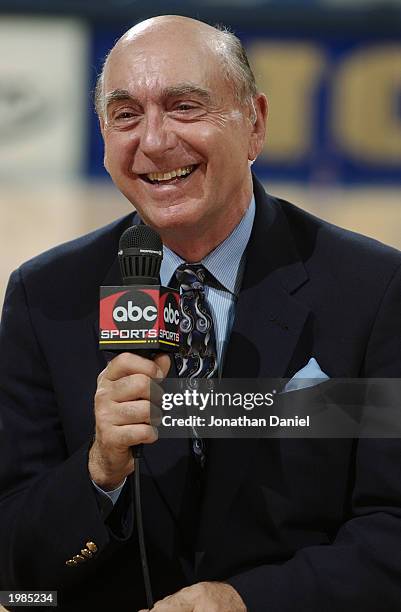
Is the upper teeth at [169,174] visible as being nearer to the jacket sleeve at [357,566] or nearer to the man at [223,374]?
the man at [223,374]

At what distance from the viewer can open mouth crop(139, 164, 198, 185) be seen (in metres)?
1.22

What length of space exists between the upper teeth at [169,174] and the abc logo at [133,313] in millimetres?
303

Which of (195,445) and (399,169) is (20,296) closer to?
(195,445)

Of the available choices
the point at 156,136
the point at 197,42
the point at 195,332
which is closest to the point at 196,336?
the point at 195,332

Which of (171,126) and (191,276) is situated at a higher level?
(171,126)

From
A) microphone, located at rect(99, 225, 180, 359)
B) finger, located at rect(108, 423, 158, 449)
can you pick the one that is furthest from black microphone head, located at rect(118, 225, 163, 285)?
finger, located at rect(108, 423, 158, 449)

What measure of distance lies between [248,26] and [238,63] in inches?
108

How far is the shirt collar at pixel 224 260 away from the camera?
1.29 metres

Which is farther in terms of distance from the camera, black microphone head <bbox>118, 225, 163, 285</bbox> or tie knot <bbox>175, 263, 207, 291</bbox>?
tie knot <bbox>175, 263, 207, 291</bbox>

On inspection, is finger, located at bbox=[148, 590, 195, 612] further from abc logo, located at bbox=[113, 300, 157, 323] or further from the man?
abc logo, located at bbox=[113, 300, 157, 323]

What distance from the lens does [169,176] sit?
1225 mm

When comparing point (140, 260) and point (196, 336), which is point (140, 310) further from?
point (196, 336)

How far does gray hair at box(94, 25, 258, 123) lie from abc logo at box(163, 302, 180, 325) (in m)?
0.39

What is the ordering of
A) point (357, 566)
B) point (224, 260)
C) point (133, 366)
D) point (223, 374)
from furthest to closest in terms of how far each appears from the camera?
1. point (224, 260)
2. point (223, 374)
3. point (357, 566)
4. point (133, 366)
